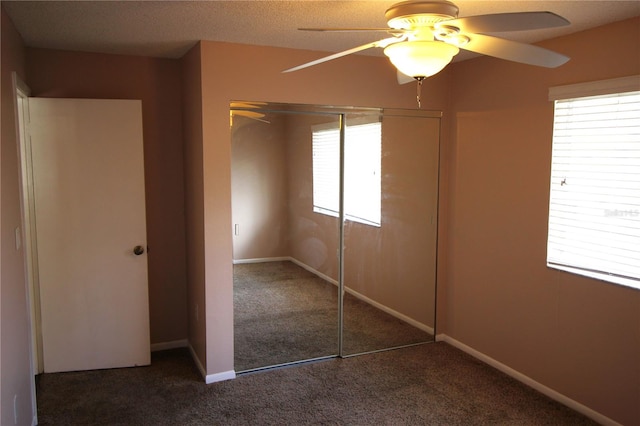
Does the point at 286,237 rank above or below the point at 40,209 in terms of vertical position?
below

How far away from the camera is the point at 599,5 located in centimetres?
256

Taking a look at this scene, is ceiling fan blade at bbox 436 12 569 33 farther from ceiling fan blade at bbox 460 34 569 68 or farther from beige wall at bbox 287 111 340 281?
beige wall at bbox 287 111 340 281

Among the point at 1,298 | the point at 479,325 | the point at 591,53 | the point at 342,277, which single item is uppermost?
the point at 591,53

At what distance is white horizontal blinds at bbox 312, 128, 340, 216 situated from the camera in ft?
12.7

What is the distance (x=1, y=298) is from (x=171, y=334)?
79.9 inches

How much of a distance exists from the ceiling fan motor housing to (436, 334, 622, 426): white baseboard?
2.58m

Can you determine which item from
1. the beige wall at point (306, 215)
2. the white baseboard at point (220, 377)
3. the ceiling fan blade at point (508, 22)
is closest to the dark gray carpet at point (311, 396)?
the white baseboard at point (220, 377)

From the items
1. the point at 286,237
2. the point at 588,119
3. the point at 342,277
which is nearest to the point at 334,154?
the point at 286,237

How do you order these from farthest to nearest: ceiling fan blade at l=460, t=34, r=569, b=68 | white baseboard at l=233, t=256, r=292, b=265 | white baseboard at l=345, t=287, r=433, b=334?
white baseboard at l=345, t=287, r=433, b=334
white baseboard at l=233, t=256, r=292, b=265
ceiling fan blade at l=460, t=34, r=569, b=68

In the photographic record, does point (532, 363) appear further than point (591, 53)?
Yes

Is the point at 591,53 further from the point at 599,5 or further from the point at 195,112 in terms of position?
the point at 195,112

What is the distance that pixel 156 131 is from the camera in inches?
160

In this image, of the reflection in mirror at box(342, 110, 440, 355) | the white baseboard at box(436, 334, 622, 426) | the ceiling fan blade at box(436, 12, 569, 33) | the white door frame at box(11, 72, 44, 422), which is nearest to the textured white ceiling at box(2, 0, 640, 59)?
the white door frame at box(11, 72, 44, 422)

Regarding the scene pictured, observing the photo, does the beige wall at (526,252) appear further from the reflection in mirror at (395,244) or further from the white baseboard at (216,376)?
the white baseboard at (216,376)
